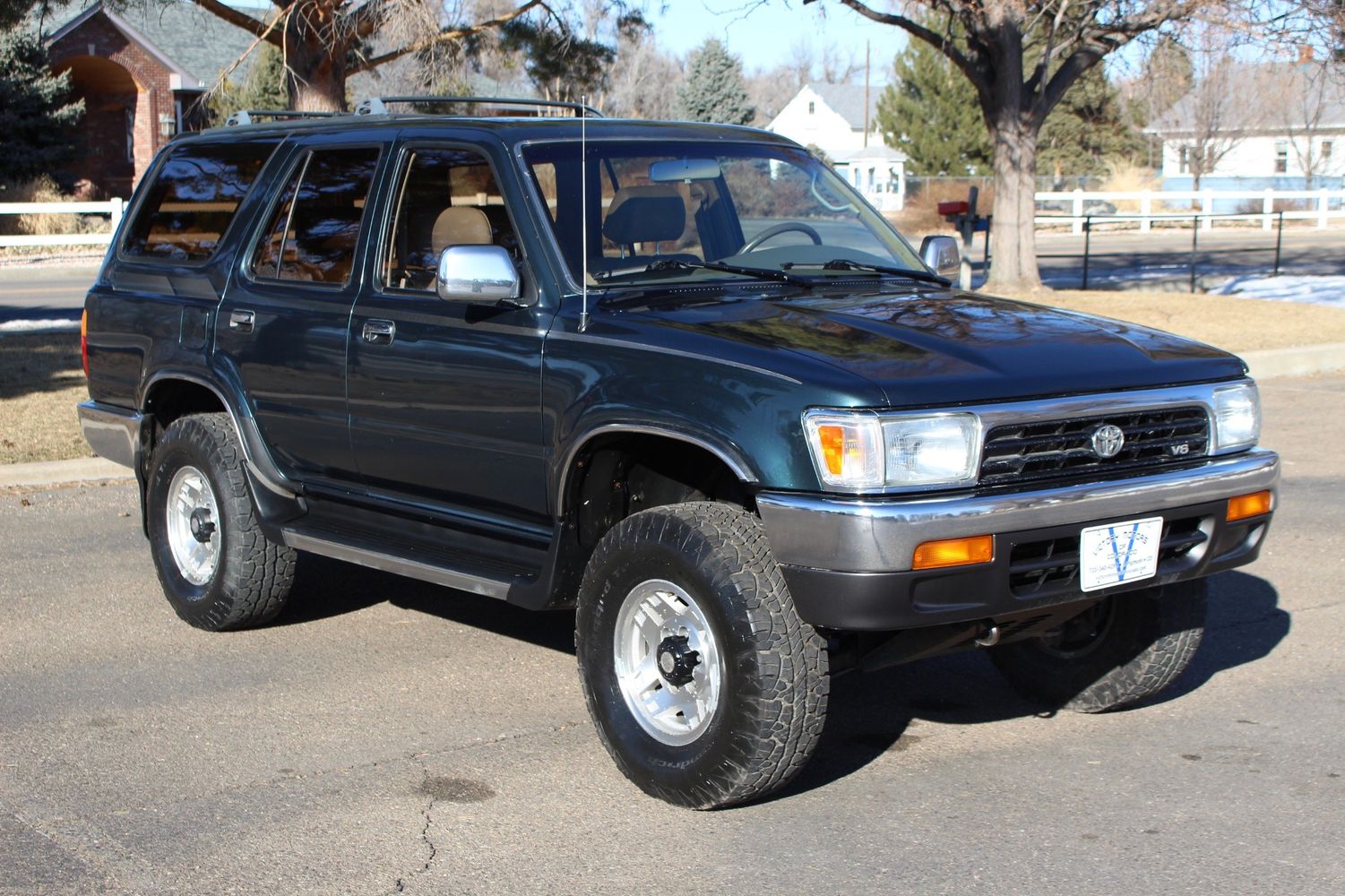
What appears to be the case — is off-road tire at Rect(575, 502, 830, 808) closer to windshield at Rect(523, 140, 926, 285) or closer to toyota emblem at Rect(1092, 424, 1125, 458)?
toyota emblem at Rect(1092, 424, 1125, 458)

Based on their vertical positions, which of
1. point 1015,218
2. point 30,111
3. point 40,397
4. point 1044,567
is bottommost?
point 40,397

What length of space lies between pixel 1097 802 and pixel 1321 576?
3285mm

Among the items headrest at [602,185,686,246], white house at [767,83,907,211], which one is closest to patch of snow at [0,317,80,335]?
headrest at [602,185,686,246]

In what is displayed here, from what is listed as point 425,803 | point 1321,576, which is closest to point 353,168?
point 425,803

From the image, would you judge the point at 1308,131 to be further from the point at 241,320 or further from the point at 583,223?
the point at 583,223

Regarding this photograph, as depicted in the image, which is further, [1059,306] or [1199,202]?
[1199,202]

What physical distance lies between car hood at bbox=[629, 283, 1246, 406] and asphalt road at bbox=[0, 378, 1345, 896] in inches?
47.6

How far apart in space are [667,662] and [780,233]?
189 centimetres

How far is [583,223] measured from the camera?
525 centimetres

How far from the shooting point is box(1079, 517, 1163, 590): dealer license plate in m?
4.44

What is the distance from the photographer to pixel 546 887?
160 inches

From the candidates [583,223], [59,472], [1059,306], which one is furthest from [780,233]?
[1059,306]

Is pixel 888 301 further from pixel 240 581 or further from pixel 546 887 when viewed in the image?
pixel 240 581

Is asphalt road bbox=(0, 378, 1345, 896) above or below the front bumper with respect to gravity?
below
